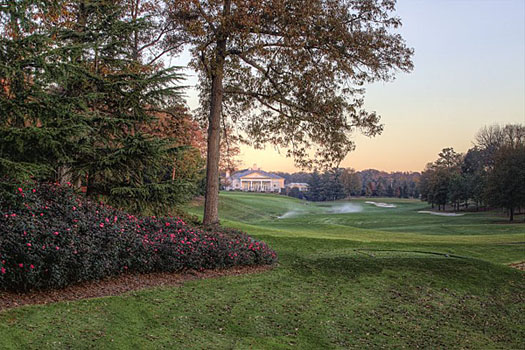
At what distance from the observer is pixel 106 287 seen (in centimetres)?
689

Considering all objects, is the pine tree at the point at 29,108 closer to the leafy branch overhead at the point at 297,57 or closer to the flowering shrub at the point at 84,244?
the flowering shrub at the point at 84,244

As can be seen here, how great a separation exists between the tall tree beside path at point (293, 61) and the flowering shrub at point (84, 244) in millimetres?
3470

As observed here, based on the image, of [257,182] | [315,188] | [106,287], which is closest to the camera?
[106,287]

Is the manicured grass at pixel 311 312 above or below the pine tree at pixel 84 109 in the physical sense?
below

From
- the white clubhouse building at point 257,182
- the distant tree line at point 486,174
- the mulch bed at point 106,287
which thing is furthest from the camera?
the white clubhouse building at point 257,182

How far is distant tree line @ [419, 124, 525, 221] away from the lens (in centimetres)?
3262

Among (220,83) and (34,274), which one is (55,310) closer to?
(34,274)

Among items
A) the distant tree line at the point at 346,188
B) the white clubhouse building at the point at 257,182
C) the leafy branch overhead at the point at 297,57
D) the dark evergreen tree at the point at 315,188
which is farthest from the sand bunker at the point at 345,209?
the white clubhouse building at the point at 257,182

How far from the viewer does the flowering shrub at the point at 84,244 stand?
6016 millimetres

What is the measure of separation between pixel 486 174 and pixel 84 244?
148 feet

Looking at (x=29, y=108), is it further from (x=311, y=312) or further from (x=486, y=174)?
(x=486, y=174)

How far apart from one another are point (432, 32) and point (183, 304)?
15.0m

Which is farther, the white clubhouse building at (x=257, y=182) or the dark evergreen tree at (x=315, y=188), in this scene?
the white clubhouse building at (x=257, y=182)

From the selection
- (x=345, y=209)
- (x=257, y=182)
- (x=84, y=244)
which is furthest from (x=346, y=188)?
(x=84, y=244)
